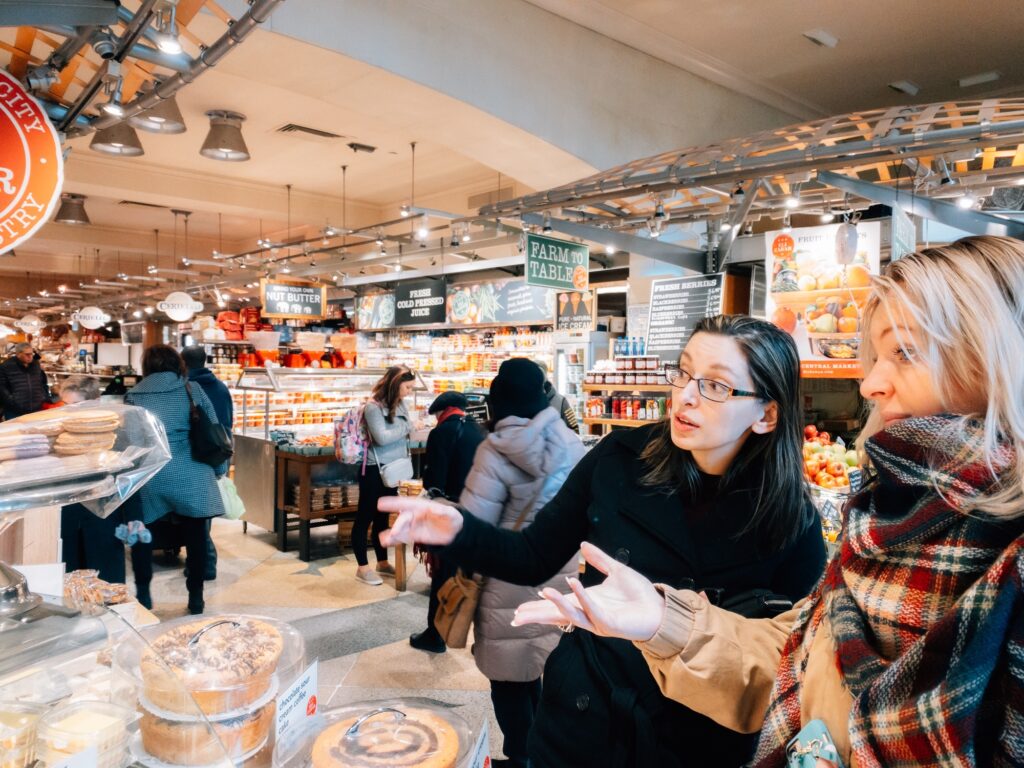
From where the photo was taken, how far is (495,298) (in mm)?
10250

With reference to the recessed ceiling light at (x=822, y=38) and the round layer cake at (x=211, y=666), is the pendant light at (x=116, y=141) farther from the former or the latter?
the recessed ceiling light at (x=822, y=38)

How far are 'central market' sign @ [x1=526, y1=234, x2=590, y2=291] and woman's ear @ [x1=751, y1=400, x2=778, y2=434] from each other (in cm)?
448

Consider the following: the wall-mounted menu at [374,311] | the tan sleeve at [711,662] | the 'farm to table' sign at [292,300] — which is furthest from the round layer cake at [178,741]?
the wall-mounted menu at [374,311]

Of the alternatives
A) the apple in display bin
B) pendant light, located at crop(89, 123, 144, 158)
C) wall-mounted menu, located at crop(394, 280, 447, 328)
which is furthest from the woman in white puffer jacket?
wall-mounted menu, located at crop(394, 280, 447, 328)

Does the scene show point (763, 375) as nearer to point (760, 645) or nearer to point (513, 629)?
point (760, 645)

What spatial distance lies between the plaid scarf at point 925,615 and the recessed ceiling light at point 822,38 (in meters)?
5.99

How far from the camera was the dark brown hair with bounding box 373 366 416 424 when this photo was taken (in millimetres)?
5281

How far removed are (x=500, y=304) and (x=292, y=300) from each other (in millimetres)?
3714

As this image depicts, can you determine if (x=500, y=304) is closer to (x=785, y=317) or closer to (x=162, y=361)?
(x=785, y=317)

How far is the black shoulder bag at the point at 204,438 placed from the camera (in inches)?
169

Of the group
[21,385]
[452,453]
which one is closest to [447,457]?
[452,453]

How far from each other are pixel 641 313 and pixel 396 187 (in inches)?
188

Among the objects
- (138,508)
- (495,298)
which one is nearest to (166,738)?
(138,508)

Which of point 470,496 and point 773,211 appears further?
point 773,211
